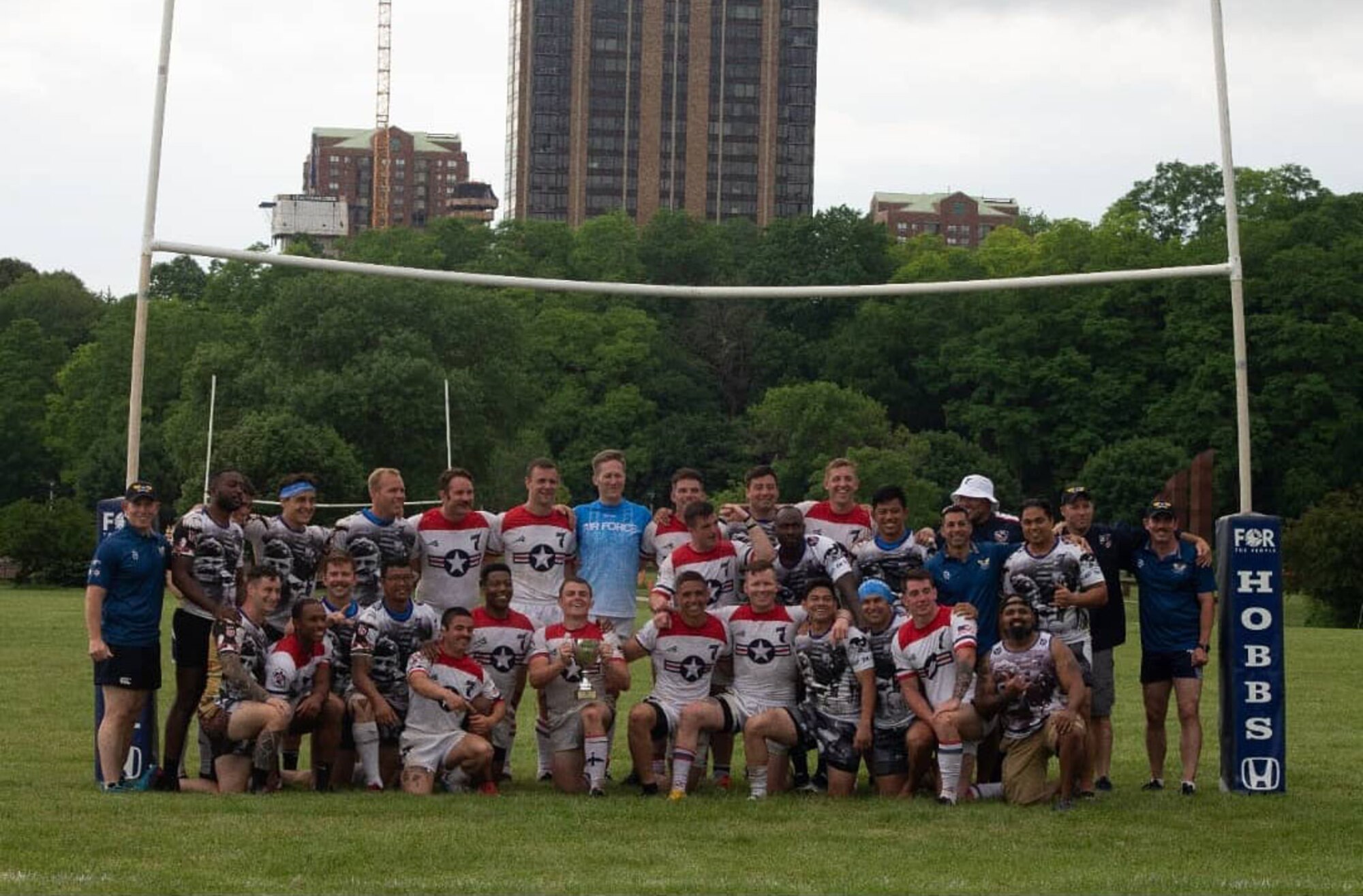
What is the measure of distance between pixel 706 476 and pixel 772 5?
182 ft

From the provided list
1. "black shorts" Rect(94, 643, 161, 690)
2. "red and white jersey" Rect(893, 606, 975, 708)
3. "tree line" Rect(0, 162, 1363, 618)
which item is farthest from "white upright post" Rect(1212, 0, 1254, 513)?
"tree line" Rect(0, 162, 1363, 618)

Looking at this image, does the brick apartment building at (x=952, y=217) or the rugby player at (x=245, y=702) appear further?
the brick apartment building at (x=952, y=217)

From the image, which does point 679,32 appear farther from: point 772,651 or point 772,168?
point 772,651

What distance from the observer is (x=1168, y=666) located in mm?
9367

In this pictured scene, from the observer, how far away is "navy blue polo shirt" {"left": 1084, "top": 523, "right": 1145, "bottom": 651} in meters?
9.22

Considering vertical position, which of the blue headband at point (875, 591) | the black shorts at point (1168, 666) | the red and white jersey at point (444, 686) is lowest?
the red and white jersey at point (444, 686)

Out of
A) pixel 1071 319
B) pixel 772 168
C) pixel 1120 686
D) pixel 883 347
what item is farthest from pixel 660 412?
pixel 772 168

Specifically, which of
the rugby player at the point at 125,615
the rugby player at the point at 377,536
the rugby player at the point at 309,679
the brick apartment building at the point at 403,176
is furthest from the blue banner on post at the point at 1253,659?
the brick apartment building at the point at 403,176

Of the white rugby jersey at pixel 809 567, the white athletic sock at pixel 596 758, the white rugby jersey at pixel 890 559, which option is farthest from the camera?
the white rugby jersey at pixel 890 559

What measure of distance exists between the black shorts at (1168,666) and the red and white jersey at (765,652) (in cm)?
168

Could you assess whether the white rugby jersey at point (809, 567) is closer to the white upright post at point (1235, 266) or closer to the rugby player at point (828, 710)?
the rugby player at point (828, 710)

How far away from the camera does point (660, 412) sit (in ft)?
205

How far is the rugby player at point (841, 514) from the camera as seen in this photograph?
923cm

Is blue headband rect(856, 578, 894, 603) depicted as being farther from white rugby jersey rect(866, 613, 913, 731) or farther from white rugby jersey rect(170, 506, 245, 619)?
white rugby jersey rect(170, 506, 245, 619)
